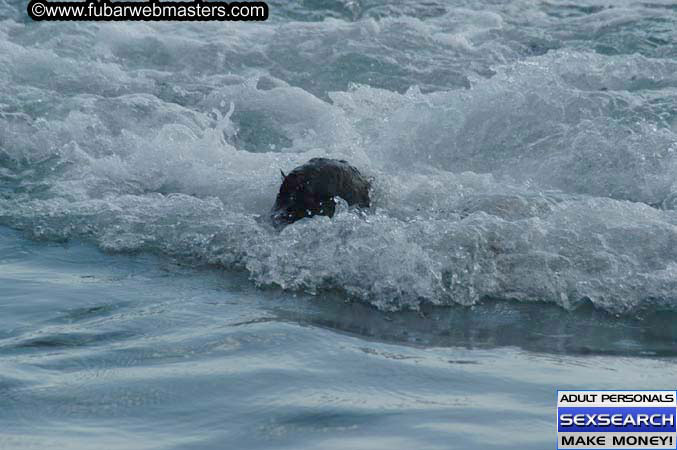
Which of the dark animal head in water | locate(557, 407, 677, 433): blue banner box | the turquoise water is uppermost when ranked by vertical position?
the dark animal head in water

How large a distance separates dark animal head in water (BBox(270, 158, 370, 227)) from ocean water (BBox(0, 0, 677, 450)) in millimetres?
204

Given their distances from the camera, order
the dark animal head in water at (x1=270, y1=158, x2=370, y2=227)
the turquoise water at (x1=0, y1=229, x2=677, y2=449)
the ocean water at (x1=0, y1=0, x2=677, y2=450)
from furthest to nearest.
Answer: the dark animal head in water at (x1=270, y1=158, x2=370, y2=227) < the ocean water at (x1=0, y1=0, x2=677, y2=450) < the turquoise water at (x1=0, y1=229, x2=677, y2=449)

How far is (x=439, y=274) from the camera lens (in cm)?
635

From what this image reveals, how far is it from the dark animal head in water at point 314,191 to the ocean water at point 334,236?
204mm

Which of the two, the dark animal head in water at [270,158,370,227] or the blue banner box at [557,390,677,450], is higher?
the dark animal head in water at [270,158,370,227]

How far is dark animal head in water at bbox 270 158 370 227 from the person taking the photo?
7094 mm

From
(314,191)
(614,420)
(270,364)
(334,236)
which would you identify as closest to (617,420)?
(614,420)

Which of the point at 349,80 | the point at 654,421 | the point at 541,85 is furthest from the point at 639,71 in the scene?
the point at 654,421

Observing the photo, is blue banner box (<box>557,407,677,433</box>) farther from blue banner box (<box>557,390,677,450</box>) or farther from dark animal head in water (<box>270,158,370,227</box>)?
dark animal head in water (<box>270,158,370,227</box>)

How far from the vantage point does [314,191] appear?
23.3 feet

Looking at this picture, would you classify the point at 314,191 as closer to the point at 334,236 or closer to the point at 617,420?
the point at 334,236

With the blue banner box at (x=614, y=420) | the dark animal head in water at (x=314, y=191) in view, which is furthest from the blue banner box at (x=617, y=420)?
the dark animal head in water at (x=314, y=191)

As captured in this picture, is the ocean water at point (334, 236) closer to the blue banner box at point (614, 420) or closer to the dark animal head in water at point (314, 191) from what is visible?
the blue banner box at point (614, 420)

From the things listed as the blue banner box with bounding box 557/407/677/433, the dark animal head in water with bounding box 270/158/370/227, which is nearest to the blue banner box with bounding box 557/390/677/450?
the blue banner box with bounding box 557/407/677/433
